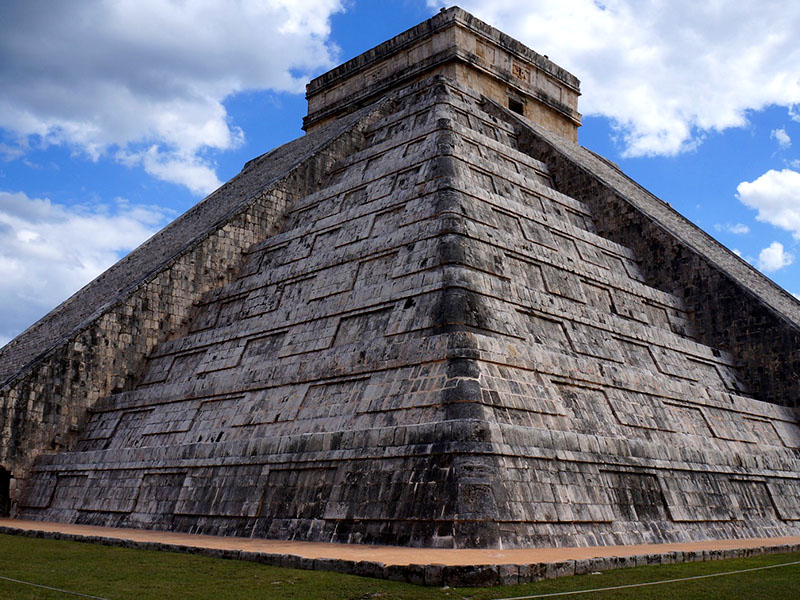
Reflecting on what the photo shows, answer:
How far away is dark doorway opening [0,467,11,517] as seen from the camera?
12.6 metres

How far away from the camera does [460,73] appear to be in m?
19.3

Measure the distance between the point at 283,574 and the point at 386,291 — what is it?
17.0 ft

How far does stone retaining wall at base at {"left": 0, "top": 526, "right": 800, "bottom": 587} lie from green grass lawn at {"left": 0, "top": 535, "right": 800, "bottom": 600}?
11cm

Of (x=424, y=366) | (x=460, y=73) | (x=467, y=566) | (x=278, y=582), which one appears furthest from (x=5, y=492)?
(x=460, y=73)

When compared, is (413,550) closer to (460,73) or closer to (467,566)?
(467,566)

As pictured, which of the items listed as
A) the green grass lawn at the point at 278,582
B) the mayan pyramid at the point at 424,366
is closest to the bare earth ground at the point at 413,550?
Result: the mayan pyramid at the point at 424,366

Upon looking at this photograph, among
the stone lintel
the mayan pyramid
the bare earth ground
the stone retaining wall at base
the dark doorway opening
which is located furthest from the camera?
the stone lintel

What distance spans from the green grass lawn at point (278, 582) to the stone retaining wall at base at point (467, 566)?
110 millimetres

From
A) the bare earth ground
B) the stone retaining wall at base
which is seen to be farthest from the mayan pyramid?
the stone retaining wall at base

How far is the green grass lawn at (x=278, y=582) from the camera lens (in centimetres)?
559

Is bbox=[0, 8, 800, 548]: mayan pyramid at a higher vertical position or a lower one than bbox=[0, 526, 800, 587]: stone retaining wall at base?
higher

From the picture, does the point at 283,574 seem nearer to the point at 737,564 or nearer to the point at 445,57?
the point at 737,564

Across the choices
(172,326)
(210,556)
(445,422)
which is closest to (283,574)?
(210,556)

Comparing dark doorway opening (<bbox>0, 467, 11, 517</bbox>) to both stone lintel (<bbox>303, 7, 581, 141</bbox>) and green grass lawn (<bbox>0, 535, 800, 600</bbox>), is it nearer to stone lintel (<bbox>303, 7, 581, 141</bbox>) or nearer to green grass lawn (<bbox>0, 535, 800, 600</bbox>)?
green grass lawn (<bbox>0, 535, 800, 600</bbox>)
